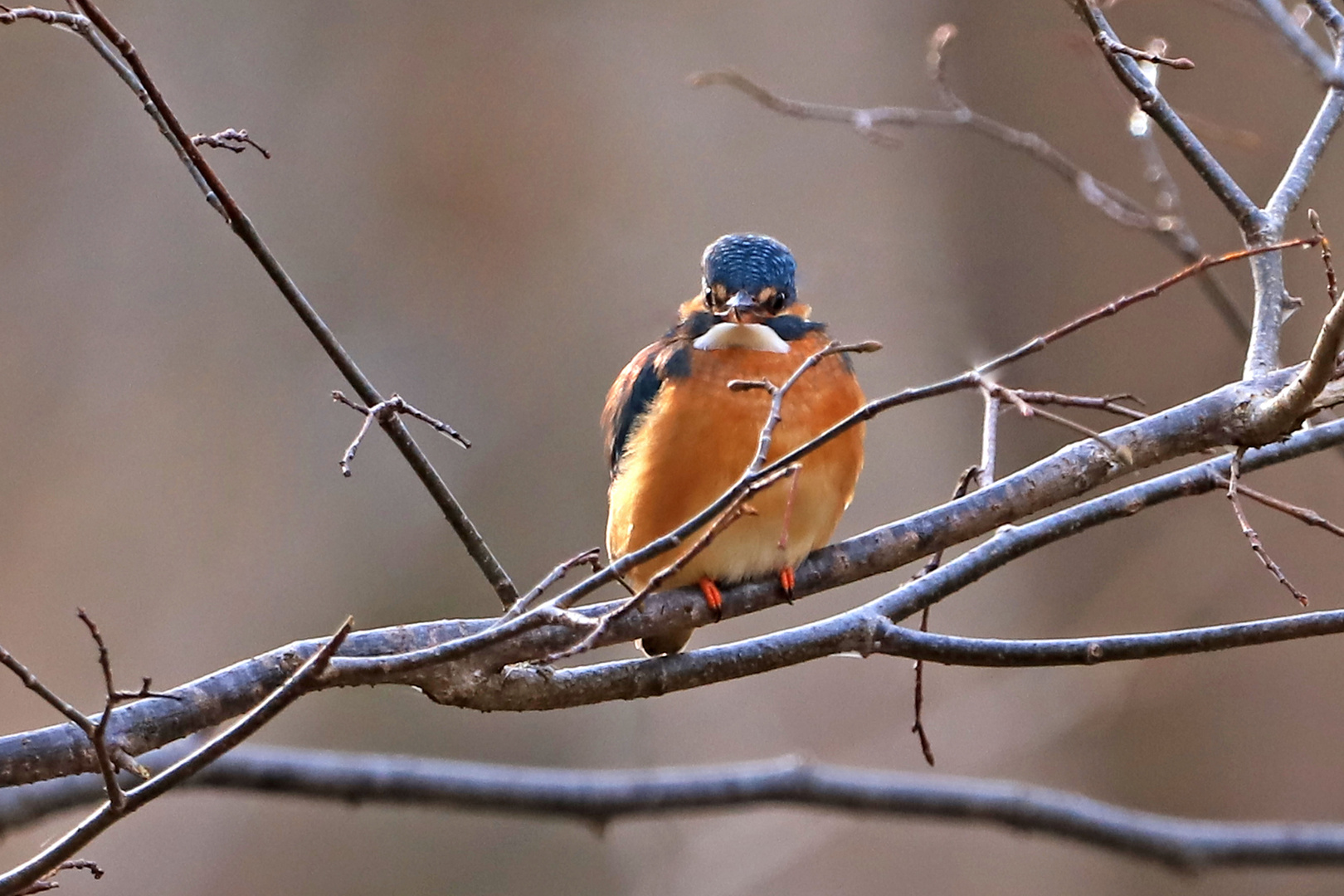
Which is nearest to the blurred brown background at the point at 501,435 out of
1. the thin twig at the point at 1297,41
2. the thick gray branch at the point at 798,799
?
the thick gray branch at the point at 798,799

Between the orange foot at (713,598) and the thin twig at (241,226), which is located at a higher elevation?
the thin twig at (241,226)

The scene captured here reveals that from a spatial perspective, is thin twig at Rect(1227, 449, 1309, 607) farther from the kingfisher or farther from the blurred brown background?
the blurred brown background

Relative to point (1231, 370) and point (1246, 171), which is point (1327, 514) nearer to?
point (1231, 370)

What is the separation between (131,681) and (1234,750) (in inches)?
122

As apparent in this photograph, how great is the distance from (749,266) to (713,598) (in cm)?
58

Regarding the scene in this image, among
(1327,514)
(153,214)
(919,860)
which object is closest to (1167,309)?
(1327,514)

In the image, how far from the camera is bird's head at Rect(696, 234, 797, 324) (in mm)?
1893

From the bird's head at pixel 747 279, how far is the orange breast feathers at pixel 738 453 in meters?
0.06

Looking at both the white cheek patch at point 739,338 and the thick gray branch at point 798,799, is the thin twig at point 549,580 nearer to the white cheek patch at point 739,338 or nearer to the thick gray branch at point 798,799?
the white cheek patch at point 739,338

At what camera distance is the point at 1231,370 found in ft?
12.4

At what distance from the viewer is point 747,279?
1896 millimetres

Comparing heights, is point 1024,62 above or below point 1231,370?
above

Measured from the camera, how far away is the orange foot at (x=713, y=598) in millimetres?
1518

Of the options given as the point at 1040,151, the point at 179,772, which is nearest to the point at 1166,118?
the point at 1040,151
